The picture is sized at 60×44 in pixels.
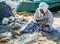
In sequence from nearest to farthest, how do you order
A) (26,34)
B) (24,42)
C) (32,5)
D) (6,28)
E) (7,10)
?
(24,42)
(26,34)
(6,28)
(7,10)
(32,5)

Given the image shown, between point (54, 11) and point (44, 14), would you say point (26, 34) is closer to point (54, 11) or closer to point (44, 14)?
→ point (44, 14)

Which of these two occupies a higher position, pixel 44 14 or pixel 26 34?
pixel 44 14

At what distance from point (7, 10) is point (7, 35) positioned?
274 centimetres

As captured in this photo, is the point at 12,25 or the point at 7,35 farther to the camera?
the point at 12,25

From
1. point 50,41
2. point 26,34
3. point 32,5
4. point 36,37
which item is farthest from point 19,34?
point 32,5

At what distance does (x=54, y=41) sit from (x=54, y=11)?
21.3ft

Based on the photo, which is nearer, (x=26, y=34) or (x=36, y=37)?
(x=36, y=37)

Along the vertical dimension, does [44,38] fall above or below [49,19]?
below

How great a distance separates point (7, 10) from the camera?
8602 mm

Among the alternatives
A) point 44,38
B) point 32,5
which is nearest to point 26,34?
point 44,38

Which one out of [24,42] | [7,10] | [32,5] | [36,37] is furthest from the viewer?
[32,5]

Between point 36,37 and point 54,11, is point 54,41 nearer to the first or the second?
point 36,37

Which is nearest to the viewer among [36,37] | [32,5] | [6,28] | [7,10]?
[36,37]

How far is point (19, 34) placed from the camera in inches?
235
